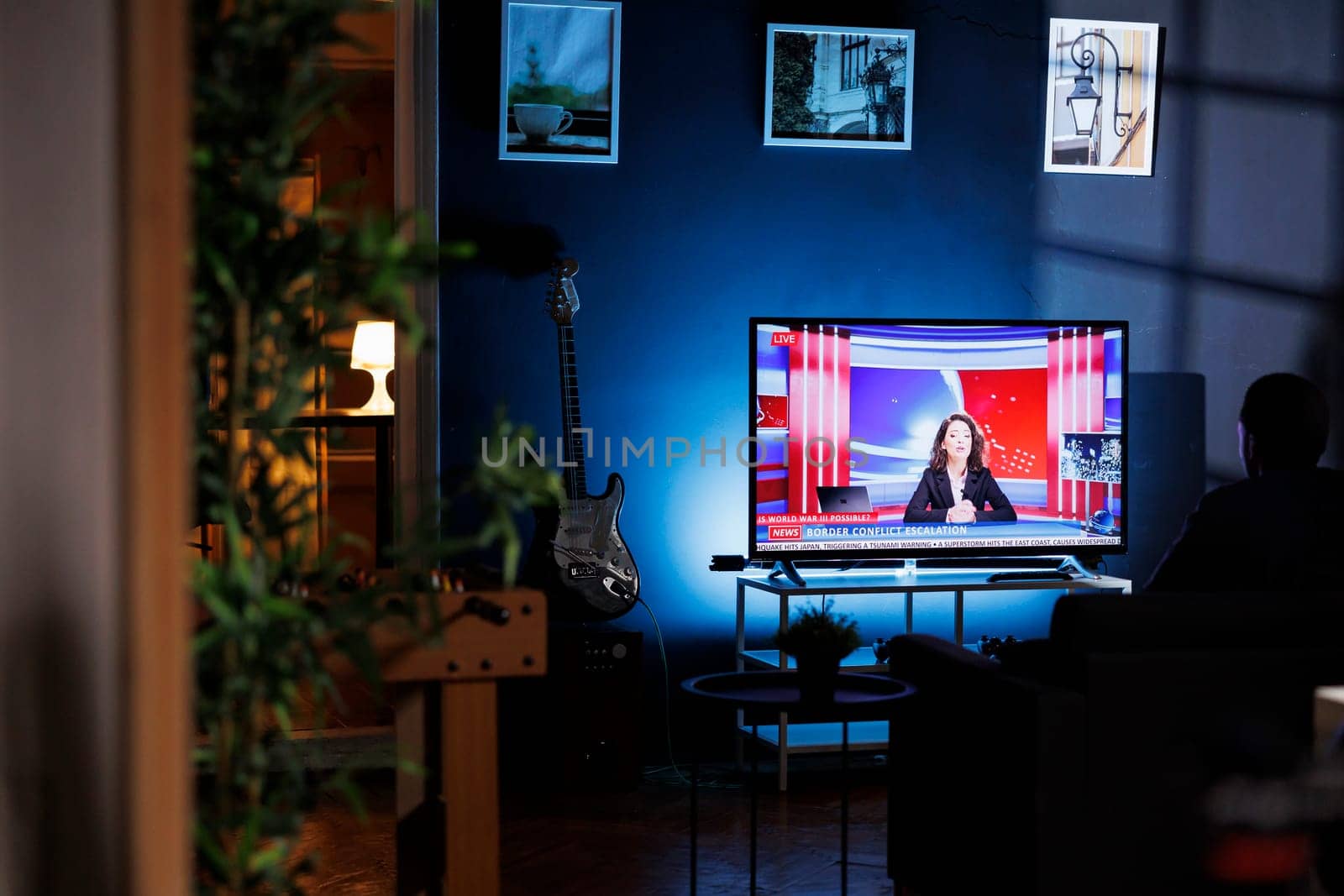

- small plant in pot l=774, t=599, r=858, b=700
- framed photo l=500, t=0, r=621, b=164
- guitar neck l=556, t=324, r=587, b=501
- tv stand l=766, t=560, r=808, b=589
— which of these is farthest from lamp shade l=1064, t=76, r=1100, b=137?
small plant in pot l=774, t=599, r=858, b=700

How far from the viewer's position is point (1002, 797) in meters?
2.79

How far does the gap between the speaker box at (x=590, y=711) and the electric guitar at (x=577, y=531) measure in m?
0.16

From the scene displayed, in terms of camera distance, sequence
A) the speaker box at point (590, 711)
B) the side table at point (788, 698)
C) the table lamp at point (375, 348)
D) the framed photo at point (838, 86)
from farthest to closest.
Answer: the table lamp at point (375, 348), the framed photo at point (838, 86), the speaker box at point (590, 711), the side table at point (788, 698)

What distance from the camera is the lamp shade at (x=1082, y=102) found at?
5.29 meters

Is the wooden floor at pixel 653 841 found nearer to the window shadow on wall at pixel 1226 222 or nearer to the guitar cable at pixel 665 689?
the guitar cable at pixel 665 689

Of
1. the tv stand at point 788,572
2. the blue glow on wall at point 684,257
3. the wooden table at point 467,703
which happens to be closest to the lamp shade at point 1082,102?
the blue glow on wall at point 684,257

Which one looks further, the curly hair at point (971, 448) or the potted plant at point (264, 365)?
the curly hair at point (971, 448)

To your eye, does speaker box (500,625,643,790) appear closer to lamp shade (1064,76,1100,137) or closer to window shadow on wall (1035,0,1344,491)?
window shadow on wall (1035,0,1344,491)

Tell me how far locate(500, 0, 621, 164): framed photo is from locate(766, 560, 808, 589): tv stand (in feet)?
4.84

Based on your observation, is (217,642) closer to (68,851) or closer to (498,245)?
(68,851)

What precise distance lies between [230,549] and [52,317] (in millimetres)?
336

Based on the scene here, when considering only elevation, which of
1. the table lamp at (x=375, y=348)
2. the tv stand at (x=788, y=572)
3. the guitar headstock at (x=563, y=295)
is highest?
the guitar headstock at (x=563, y=295)

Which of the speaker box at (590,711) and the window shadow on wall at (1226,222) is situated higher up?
the window shadow on wall at (1226,222)

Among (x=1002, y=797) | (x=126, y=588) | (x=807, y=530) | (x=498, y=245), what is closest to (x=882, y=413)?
(x=807, y=530)
